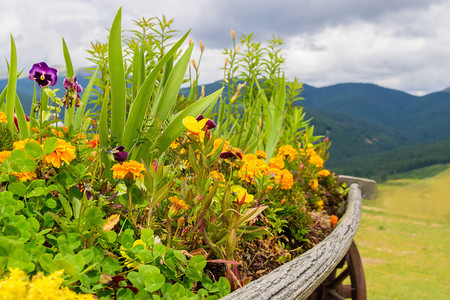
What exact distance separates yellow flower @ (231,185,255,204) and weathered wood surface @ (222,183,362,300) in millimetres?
242

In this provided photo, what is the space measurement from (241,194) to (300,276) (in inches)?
13.1

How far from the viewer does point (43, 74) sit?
1188mm

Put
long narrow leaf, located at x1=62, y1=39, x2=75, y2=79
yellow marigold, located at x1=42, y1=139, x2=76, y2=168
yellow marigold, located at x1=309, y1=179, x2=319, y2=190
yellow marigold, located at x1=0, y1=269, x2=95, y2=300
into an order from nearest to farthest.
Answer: yellow marigold, located at x1=0, y1=269, x2=95, y2=300 < yellow marigold, located at x1=42, y1=139, x2=76, y2=168 < long narrow leaf, located at x1=62, y1=39, x2=75, y2=79 < yellow marigold, located at x1=309, y1=179, x2=319, y2=190

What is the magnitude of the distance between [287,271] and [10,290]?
77cm

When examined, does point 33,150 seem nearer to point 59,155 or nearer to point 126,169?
point 59,155

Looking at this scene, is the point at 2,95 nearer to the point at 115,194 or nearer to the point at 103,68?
the point at 103,68

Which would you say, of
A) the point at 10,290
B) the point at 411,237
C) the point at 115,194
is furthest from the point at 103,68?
the point at 411,237

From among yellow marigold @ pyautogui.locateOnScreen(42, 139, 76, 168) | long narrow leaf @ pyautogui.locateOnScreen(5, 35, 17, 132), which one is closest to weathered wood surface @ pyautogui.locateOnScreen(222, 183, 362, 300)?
yellow marigold @ pyautogui.locateOnScreen(42, 139, 76, 168)

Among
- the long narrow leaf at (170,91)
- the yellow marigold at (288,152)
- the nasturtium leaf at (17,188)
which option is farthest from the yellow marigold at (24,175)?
the yellow marigold at (288,152)

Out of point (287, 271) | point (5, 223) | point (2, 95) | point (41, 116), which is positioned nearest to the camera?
point (5, 223)

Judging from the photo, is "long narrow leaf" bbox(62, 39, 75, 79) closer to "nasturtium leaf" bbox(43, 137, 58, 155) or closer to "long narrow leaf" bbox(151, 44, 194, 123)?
"long narrow leaf" bbox(151, 44, 194, 123)

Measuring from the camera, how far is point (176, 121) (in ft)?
4.17

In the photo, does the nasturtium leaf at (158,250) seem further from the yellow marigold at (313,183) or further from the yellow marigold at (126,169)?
the yellow marigold at (313,183)

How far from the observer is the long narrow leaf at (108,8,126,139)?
4.02 feet
